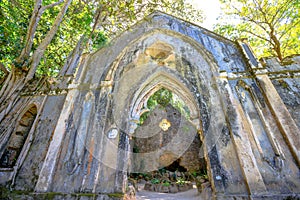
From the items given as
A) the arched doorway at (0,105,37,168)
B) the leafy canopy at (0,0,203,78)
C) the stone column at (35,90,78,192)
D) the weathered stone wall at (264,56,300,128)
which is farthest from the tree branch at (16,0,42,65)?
the weathered stone wall at (264,56,300,128)

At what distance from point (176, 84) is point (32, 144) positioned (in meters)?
4.69

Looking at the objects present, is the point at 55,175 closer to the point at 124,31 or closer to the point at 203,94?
the point at 203,94

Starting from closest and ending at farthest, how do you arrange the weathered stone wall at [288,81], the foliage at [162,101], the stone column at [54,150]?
the stone column at [54,150] → the weathered stone wall at [288,81] → the foliage at [162,101]

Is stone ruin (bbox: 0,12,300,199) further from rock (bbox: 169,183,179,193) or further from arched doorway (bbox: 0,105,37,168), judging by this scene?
rock (bbox: 169,183,179,193)

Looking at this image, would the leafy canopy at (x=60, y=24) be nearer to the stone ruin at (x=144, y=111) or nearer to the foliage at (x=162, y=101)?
the stone ruin at (x=144, y=111)

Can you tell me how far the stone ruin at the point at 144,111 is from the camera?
374 cm

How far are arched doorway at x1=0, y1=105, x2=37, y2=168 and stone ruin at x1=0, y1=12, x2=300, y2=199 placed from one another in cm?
3

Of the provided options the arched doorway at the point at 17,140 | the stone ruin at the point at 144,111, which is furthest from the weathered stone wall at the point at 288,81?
the arched doorway at the point at 17,140

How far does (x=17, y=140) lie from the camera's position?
205 inches

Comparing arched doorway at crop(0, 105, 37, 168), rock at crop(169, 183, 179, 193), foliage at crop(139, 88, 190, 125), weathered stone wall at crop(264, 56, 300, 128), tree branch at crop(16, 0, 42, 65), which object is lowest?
rock at crop(169, 183, 179, 193)

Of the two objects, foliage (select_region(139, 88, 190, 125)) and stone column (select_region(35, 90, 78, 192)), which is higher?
foliage (select_region(139, 88, 190, 125))

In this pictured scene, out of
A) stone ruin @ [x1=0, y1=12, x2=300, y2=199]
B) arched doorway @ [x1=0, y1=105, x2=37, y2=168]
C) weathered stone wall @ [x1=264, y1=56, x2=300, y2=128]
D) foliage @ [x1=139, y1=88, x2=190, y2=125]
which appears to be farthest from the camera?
foliage @ [x1=139, y1=88, x2=190, y2=125]

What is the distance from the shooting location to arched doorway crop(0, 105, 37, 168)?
189 inches

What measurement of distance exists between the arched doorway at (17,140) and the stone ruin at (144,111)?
30mm
